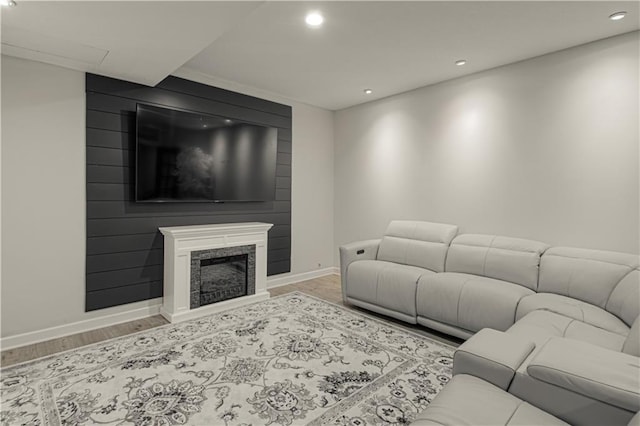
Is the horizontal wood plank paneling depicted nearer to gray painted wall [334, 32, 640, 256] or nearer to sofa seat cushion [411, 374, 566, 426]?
gray painted wall [334, 32, 640, 256]

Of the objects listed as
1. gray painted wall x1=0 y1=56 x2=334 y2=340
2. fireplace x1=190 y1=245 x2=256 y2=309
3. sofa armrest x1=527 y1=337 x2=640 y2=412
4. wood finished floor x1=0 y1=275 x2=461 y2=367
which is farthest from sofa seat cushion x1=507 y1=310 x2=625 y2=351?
gray painted wall x1=0 y1=56 x2=334 y2=340

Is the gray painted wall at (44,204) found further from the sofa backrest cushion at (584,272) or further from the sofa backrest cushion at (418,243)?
the sofa backrest cushion at (584,272)

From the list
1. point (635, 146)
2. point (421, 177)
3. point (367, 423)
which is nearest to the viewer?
point (367, 423)

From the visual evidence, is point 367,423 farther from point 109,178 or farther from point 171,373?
point 109,178

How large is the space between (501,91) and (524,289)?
2.11 meters

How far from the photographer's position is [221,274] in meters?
3.82

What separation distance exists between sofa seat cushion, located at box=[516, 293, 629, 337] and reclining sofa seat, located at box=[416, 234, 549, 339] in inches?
3.3

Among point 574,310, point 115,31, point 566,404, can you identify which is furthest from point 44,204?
point 574,310

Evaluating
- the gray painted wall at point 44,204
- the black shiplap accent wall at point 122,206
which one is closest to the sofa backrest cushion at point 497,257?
the black shiplap accent wall at point 122,206

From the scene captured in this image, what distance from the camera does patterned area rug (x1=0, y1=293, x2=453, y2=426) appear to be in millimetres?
1989

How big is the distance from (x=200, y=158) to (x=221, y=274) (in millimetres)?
1336

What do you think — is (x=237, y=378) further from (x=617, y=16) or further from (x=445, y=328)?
(x=617, y=16)

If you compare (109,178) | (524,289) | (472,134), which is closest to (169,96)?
(109,178)

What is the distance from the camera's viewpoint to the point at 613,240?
9.71ft
